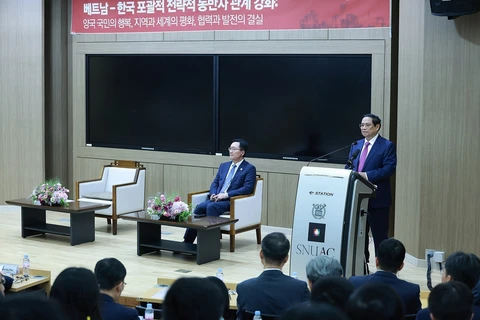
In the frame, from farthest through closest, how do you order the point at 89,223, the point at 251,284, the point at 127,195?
the point at 127,195
the point at 89,223
the point at 251,284

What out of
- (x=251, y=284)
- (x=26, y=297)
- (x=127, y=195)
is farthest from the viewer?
(x=127, y=195)

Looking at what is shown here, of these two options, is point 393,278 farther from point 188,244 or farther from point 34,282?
point 188,244

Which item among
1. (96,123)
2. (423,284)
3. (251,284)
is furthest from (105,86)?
(251,284)

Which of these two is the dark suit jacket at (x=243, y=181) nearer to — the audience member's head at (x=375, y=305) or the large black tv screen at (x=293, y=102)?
the large black tv screen at (x=293, y=102)

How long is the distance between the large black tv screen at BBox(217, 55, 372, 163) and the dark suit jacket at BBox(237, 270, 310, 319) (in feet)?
18.1

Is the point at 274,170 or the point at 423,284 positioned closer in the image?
the point at 423,284

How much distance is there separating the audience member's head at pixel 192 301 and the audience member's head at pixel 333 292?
935 millimetres

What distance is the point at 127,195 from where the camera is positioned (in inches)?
389

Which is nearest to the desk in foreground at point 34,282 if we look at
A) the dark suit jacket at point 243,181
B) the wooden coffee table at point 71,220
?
the wooden coffee table at point 71,220

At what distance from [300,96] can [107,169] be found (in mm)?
2904

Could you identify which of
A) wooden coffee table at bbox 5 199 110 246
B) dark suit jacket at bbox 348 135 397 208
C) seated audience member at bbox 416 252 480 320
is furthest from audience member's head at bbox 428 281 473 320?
wooden coffee table at bbox 5 199 110 246

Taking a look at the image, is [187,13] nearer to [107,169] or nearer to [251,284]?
[107,169]

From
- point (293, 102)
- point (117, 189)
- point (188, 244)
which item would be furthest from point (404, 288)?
point (117, 189)

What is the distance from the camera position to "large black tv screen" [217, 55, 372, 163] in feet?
30.9
